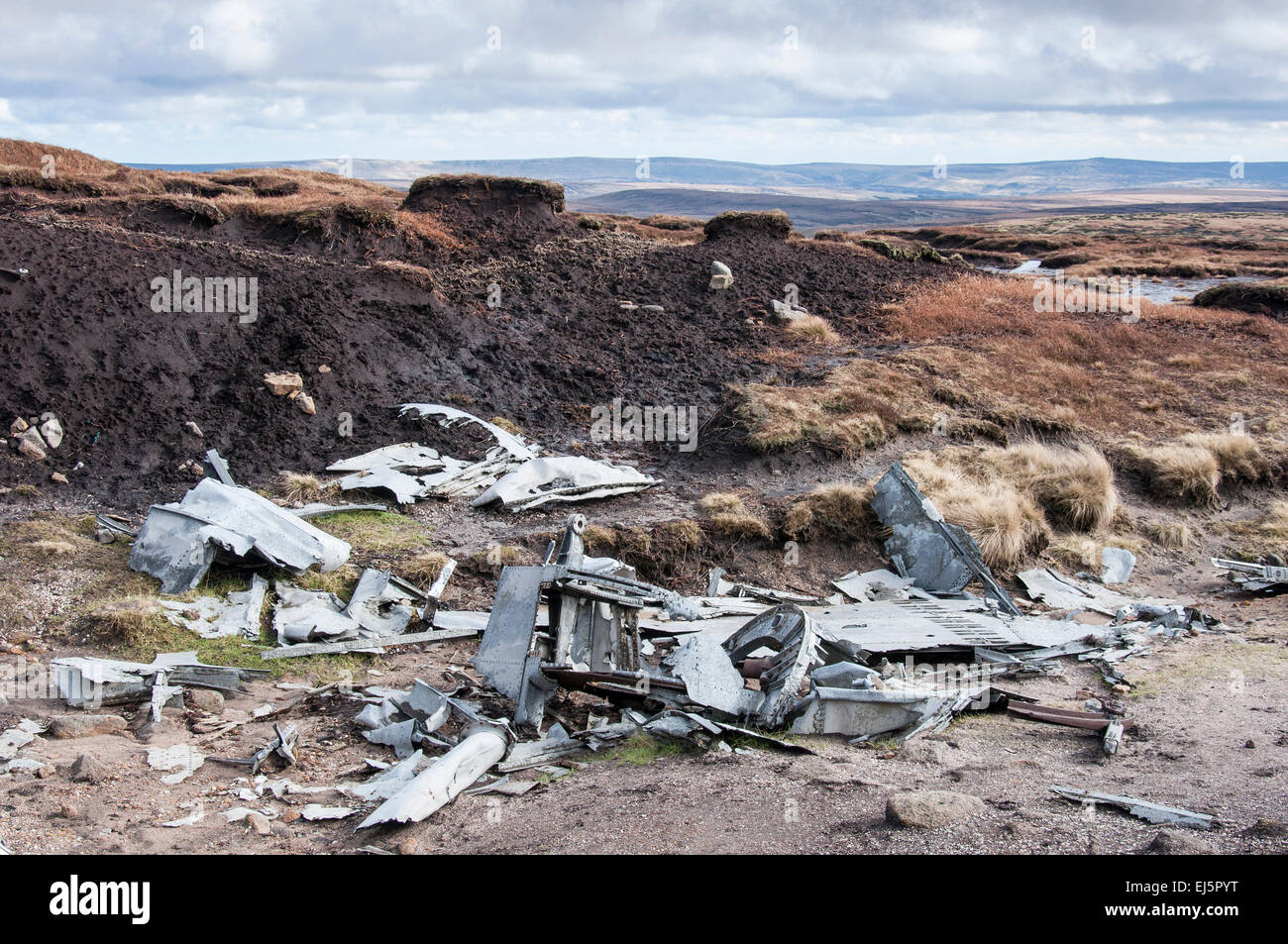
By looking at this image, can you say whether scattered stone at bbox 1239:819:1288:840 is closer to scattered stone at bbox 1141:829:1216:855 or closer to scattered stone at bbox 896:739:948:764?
scattered stone at bbox 1141:829:1216:855

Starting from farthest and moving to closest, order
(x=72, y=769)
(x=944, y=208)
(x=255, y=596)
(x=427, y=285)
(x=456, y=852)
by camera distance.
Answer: (x=944, y=208) < (x=427, y=285) < (x=255, y=596) < (x=72, y=769) < (x=456, y=852)

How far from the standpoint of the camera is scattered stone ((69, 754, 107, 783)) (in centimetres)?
495

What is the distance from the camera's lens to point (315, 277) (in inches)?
546

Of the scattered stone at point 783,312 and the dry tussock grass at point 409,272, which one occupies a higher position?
the dry tussock grass at point 409,272

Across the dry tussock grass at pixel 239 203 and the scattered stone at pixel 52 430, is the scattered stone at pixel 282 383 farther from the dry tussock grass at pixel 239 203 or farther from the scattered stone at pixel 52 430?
the dry tussock grass at pixel 239 203

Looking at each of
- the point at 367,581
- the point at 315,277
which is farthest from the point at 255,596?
the point at 315,277

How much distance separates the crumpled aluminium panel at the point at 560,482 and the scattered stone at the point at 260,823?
16.9ft

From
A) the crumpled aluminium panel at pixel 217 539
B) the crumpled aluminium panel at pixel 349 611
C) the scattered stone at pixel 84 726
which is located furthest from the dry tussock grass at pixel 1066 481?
the scattered stone at pixel 84 726

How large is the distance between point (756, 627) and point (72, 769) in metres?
4.44

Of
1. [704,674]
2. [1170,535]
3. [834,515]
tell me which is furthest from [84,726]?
[1170,535]

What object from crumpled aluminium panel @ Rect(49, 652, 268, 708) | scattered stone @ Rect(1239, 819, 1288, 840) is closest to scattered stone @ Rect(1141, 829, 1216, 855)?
scattered stone @ Rect(1239, 819, 1288, 840)

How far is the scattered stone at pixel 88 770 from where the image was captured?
4.95 meters

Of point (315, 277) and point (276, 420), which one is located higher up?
point (315, 277)

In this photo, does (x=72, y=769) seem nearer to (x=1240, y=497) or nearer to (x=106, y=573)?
(x=106, y=573)
